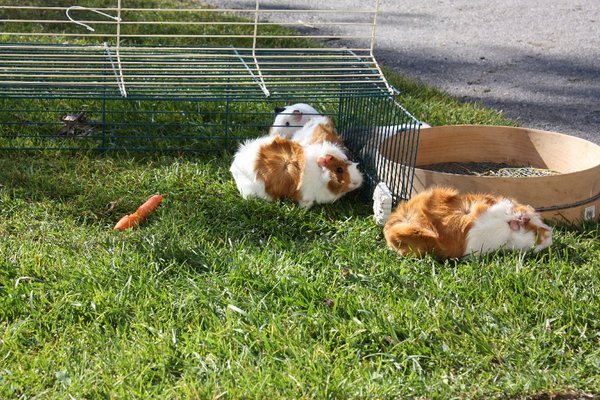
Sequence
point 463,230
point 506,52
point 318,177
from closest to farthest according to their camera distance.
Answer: point 463,230, point 318,177, point 506,52

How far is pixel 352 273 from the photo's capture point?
378 centimetres

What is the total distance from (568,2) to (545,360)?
758 centimetres

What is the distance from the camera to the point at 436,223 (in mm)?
3975

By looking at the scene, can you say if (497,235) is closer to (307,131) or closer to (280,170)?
(280,170)

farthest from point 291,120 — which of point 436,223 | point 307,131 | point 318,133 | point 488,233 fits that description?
point 488,233

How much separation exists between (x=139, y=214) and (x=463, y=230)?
5.13 feet

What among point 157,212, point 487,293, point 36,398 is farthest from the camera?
point 157,212

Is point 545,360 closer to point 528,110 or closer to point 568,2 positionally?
point 528,110

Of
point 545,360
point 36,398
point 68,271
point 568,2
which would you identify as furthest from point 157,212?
point 568,2

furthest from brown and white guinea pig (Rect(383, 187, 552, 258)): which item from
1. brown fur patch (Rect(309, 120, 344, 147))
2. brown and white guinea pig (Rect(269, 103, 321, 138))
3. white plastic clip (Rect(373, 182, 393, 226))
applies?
brown and white guinea pig (Rect(269, 103, 321, 138))

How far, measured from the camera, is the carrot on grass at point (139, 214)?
13.8 feet

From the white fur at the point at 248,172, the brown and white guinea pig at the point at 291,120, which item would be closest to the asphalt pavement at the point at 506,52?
the brown and white guinea pig at the point at 291,120

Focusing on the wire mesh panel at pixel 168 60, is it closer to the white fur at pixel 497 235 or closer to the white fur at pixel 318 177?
the white fur at pixel 318 177

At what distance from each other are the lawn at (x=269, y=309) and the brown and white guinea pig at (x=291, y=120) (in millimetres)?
875
